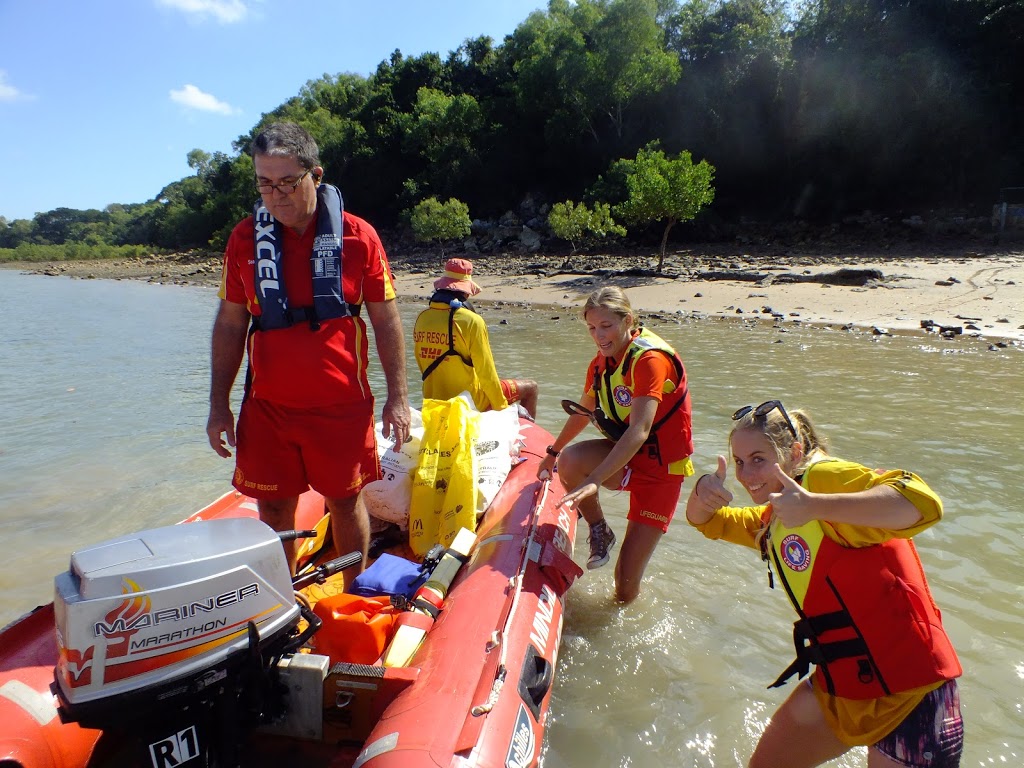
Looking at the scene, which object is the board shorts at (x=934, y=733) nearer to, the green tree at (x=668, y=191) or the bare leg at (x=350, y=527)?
the bare leg at (x=350, y=527)

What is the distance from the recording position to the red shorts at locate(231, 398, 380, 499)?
2.74m

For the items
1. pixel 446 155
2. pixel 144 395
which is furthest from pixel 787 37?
pixel 144 395

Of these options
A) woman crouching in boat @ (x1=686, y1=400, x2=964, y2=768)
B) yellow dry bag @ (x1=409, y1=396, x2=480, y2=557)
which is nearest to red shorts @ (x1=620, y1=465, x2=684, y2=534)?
yellow dry bag @ (x1=409, y1=396, x2=480, y2=557)

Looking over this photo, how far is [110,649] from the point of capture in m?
1.73

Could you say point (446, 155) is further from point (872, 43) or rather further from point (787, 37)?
point (872, 43)

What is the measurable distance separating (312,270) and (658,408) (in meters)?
1.57

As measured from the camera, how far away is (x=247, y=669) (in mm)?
1967

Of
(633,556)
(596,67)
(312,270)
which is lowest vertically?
(633,556)

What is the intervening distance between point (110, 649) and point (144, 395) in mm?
8757

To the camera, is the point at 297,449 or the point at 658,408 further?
the point at 658,408

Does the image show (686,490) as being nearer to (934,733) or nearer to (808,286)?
(934,733)

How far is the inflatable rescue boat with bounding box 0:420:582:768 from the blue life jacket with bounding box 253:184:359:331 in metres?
0.87

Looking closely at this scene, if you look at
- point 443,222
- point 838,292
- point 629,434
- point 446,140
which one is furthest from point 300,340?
point 446,140

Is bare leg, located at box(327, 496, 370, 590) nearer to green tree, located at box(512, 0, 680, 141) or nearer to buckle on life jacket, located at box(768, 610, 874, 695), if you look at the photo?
buckle on life jacket, located at box(768, 610, 874, 695)
